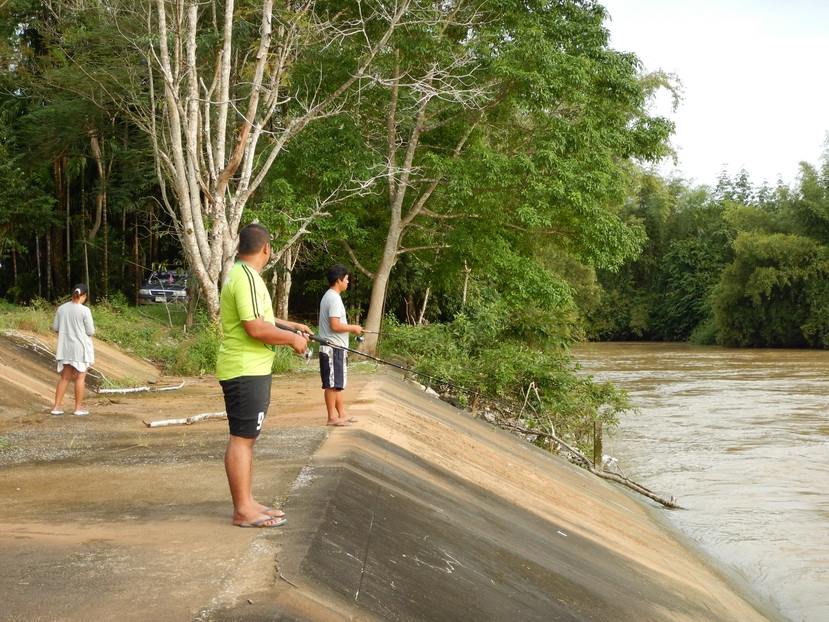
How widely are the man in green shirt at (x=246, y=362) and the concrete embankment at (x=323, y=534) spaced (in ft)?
0.81

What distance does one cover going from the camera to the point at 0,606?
3.86 metres

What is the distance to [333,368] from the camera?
8.88 metres

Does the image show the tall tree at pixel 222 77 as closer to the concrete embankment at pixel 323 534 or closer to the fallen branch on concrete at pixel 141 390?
the fallen branch on concrete at pixel 141 390

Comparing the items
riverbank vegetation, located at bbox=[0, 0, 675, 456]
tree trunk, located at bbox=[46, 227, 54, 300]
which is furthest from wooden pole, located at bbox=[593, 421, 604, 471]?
tree trunk, located at bbox=[46, 227, 54, 300]

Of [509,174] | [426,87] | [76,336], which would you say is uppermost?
[426,87]

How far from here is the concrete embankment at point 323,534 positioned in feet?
13.7

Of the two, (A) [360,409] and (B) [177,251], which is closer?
(A) [360,409]

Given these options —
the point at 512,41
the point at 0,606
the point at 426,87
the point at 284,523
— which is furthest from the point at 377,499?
the point at 512,41

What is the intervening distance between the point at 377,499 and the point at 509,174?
16465mm

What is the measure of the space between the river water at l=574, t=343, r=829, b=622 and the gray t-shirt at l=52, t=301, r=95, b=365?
758 cm

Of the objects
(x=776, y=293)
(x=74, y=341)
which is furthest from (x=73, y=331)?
(x=776, y=293)

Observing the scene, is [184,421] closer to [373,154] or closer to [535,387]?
[535,387]

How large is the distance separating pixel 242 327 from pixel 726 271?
2291 inches

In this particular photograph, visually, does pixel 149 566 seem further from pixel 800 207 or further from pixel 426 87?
pixel 800 207
